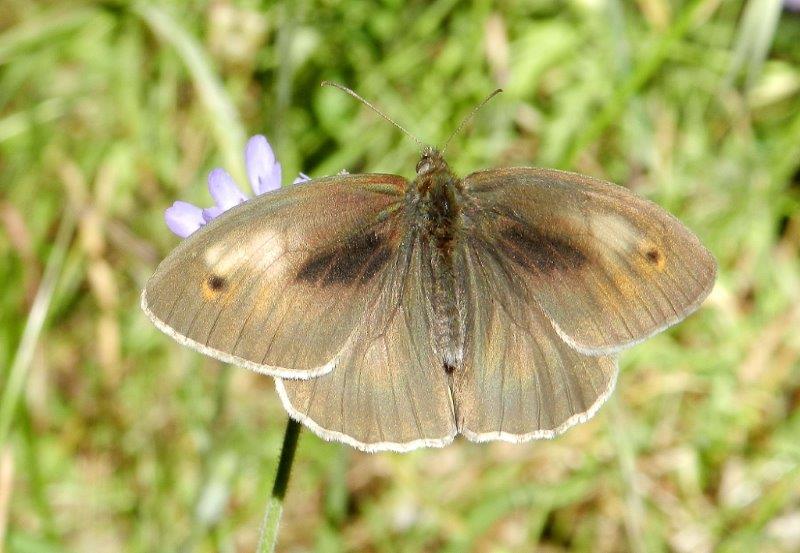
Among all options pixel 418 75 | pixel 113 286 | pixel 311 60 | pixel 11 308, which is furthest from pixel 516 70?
pixel 11 308

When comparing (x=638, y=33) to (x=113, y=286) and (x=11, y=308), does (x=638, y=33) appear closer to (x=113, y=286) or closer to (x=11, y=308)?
(x=113, y=286)

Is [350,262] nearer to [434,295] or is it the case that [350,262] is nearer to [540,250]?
[434,295]

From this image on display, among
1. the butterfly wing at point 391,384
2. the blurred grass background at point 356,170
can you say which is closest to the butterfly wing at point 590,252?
the butterfly wing at point 391,384

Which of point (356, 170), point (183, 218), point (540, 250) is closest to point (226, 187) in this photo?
point (183, 218)

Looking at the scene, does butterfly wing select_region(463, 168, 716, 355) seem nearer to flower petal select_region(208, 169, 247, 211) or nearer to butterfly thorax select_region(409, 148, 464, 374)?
butterfly thorax select_region(409, 148, 464, 374)

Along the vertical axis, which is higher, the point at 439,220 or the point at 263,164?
the point at 263,164

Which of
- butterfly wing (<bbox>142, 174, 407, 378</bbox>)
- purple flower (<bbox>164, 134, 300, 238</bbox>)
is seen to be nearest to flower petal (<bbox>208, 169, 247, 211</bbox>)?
purple flower (<bbox>164, 134, 300, 238</bbox>)
